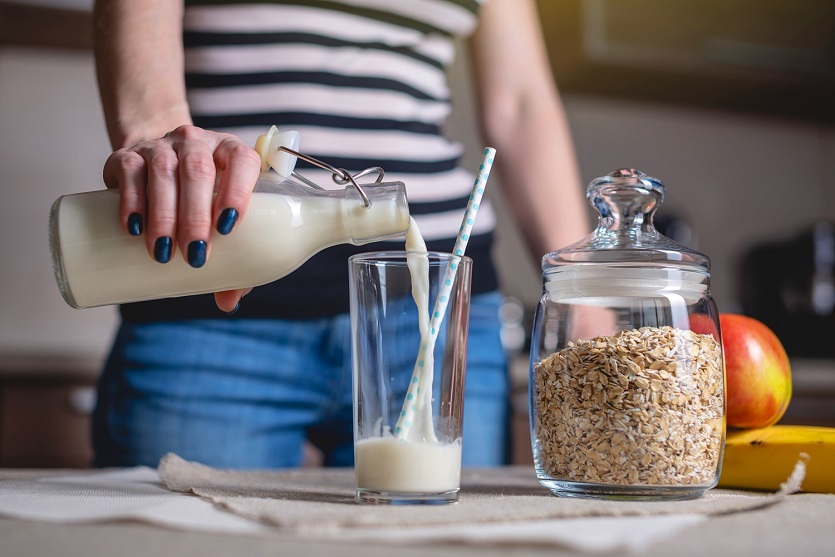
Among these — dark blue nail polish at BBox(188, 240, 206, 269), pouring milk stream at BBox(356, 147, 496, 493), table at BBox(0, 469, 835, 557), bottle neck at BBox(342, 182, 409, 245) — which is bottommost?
table at BBox(0, 469, 835, 557)

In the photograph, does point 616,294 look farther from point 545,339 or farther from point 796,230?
point 796,230

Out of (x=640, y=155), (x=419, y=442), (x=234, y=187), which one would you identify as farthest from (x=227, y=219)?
(x=640, y=155)

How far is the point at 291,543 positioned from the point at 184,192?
26cm

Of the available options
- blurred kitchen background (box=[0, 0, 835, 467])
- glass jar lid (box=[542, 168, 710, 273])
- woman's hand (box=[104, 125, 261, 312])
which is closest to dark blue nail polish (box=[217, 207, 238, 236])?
woman's hand (box=[104, 125, 261, 312])

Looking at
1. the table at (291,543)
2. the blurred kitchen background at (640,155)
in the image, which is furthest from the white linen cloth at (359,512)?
the blurred kitchen background at (640,155)

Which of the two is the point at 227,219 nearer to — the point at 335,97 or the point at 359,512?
the point at 359,512

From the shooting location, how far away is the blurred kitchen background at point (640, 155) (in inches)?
75.2

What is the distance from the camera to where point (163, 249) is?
618mm

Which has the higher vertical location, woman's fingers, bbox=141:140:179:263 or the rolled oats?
woman's fingers, bbox=141:140:179:263

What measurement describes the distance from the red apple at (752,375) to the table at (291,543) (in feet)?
0.81

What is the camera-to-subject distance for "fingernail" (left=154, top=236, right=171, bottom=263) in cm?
62

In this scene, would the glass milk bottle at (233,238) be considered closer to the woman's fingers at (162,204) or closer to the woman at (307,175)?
the woman's fingers at (162,204)

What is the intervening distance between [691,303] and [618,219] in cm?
9

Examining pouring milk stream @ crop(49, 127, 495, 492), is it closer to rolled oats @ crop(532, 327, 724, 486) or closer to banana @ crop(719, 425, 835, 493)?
rolled oats @ crop(532, 327, 724, 486)
